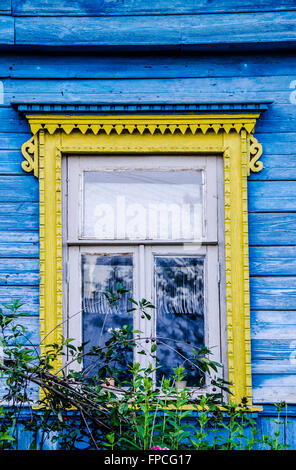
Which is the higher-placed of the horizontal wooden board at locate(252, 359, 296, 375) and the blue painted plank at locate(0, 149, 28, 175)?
the blue painted plank at locate(0, 149, 28, 175)

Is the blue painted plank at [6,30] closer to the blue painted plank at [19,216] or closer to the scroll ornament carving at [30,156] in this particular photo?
the scroll ornament carving at [30,156]

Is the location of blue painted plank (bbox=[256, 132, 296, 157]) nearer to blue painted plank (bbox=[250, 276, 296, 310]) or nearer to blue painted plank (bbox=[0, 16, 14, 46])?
blue painted plank (bbox=[250, 276, 296, 310])

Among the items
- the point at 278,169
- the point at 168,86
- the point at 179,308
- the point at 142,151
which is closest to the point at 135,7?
the point at 168,86

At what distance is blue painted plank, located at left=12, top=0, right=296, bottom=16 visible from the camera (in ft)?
12.5

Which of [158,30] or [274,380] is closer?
[274,380]

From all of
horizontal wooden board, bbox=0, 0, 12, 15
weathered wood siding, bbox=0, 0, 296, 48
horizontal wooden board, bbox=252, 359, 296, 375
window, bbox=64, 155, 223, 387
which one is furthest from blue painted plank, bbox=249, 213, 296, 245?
horizontal wooden board, bbox=0, 0, 12, 15

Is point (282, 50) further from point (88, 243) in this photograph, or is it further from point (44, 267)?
point (44, 267)

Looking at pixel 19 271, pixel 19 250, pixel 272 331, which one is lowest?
pixel 272 331

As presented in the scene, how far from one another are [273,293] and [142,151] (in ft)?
3.87

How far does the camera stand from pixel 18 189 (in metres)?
3.74

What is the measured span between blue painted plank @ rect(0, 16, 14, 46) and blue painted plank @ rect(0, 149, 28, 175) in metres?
0.69

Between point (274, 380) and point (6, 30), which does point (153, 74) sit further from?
point (274, 380)

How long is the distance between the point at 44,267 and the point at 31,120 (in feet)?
2.98

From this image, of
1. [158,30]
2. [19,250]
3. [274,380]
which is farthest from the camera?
[158,30]
